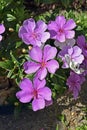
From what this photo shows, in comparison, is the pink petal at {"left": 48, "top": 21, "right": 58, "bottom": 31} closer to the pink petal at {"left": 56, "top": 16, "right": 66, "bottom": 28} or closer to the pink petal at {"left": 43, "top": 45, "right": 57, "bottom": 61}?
the pink petal at {"left": 56, "top": 16, "right": 66, "bottom": 28}

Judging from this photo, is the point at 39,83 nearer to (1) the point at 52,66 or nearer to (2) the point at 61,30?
(1) the point at 52,66

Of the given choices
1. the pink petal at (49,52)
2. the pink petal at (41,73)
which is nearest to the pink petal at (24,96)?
the pink petal at (41,73)

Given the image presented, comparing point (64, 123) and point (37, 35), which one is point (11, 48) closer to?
point (37, 35)

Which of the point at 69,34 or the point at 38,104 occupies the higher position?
the point at 69,34

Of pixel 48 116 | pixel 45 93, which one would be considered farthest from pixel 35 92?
pixel 48 116

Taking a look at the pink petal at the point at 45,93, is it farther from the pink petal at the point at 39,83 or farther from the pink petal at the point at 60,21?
the pink petal at the point at 60,21

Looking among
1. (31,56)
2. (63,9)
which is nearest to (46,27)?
(31,56)
